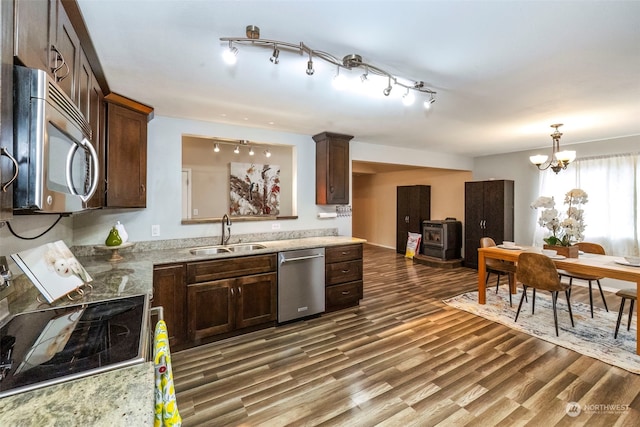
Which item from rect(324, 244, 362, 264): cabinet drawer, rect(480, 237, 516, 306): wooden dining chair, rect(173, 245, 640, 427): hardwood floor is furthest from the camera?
rect(480, 237, 516, 306): wooden dining chair

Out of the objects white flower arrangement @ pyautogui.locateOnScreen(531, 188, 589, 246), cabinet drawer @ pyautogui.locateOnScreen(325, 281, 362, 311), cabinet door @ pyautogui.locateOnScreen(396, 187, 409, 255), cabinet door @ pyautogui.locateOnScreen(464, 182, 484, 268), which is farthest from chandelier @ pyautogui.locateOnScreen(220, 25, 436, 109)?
cabinet door @ pyautogui.locateOnScreen(396, 187, 409, 255)

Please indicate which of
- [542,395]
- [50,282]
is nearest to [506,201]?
[542,395]

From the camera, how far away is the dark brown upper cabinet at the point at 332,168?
156 inches

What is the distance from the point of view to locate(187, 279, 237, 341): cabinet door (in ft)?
8.91

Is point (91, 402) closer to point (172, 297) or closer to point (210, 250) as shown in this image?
point (172, 297)

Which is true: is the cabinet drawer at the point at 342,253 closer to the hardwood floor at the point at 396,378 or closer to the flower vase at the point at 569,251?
the hardwood floor at the point at 396,378

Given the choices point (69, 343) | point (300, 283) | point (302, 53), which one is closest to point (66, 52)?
point (302, 53)

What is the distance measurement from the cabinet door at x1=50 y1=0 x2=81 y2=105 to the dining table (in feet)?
14.0

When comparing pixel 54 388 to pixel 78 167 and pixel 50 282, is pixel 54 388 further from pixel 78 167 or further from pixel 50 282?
pixel 50 282

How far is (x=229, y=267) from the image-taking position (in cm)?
289

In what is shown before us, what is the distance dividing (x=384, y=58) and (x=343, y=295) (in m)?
2.69

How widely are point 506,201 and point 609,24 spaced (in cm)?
448

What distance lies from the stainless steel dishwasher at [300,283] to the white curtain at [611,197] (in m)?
4.55

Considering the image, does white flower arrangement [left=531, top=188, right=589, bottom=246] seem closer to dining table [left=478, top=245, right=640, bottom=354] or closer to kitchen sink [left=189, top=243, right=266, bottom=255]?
dining table [left=478, top=245, right=640, bottom=354]
